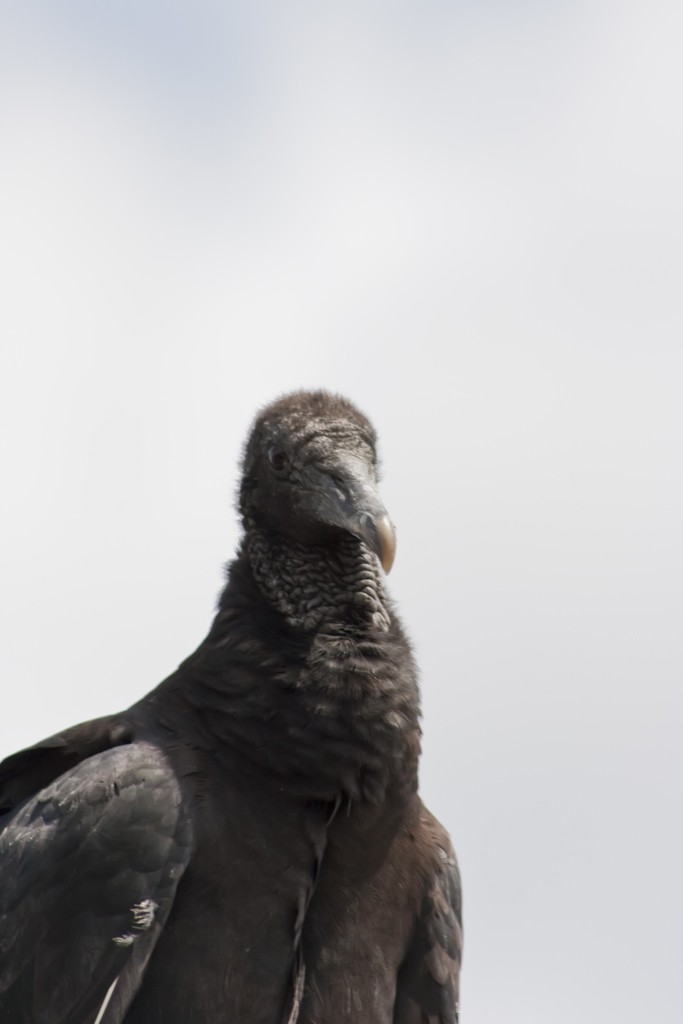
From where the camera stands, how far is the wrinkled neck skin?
6.35 meters

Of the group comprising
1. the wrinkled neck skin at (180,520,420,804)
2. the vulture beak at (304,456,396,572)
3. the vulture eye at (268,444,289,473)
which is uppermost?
the vulture eye at (268,444,289,473)

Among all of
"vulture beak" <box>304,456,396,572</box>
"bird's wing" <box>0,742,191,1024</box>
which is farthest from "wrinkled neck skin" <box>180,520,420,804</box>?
"bird's wing" <box>0,742,191,1024</box>

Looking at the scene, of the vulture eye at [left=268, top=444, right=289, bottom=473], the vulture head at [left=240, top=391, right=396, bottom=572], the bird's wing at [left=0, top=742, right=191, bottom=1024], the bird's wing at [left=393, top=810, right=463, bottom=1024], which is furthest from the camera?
the vulture eye at [left=268, top=444, right=289, bottom=473]

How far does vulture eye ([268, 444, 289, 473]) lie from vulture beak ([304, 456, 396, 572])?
6.5 inches

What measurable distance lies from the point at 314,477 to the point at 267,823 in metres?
1.15

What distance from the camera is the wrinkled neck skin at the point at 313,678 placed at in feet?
20.8

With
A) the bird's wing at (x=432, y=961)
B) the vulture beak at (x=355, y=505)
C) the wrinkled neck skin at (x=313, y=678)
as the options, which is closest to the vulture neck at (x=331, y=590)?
the wrinkled neck skin at (x=313, y=678)

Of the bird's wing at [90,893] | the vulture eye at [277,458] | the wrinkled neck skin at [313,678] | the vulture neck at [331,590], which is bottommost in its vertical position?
the bird's wing at [90,893]

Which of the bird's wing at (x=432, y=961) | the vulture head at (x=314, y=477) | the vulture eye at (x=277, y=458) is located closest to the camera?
the vulture head at (x=314, y=477)

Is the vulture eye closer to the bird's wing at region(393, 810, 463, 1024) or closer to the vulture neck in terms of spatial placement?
the vulture neck

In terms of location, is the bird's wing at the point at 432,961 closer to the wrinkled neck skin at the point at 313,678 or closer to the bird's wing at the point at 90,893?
the wrinkled neck skin at the point at 313,678

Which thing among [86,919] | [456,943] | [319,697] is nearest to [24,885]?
[86,919]

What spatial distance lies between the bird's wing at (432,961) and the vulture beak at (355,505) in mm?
1033

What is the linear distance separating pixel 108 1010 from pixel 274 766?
0.88m
